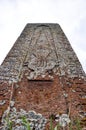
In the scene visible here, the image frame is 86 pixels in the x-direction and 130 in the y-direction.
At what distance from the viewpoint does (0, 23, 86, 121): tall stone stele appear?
4.77 metres

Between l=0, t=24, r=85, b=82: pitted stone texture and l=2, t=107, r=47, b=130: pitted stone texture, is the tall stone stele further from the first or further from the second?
l=2, t=107, r=47, b=130: pitted stone texture

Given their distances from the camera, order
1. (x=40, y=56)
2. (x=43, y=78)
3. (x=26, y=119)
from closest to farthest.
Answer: (x=26, y=119), (x=43, y=78), (x=40, y=56)

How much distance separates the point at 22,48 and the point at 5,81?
143 centimetres

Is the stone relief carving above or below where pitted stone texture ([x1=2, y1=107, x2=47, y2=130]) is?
above

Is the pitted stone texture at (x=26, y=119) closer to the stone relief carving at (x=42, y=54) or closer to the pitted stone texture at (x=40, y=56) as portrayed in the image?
the pitted stone texture at (x=40, y=56)

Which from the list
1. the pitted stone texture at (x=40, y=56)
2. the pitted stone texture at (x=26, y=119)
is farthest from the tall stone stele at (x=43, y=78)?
the pitted stone texture at (x=26, y=119)

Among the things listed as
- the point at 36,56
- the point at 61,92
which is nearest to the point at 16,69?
the point at 36,56

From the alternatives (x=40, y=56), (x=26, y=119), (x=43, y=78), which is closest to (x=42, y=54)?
(x=40, y=56)

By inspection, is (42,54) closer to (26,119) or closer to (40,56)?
(40,56)

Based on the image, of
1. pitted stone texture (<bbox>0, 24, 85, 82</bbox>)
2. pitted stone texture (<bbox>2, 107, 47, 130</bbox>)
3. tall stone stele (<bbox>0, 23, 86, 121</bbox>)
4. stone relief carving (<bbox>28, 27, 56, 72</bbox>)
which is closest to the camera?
pitted stone texture (<bbox>2, 107, 47, 130</bbox>)

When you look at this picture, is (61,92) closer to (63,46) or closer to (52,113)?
(52,113)

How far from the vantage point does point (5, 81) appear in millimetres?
5250

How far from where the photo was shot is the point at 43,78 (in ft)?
17.5

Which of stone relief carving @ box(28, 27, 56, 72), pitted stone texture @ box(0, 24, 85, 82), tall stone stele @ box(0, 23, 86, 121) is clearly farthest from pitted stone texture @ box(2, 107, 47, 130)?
stone relief carving @ box(28, 27, 56, 72)
